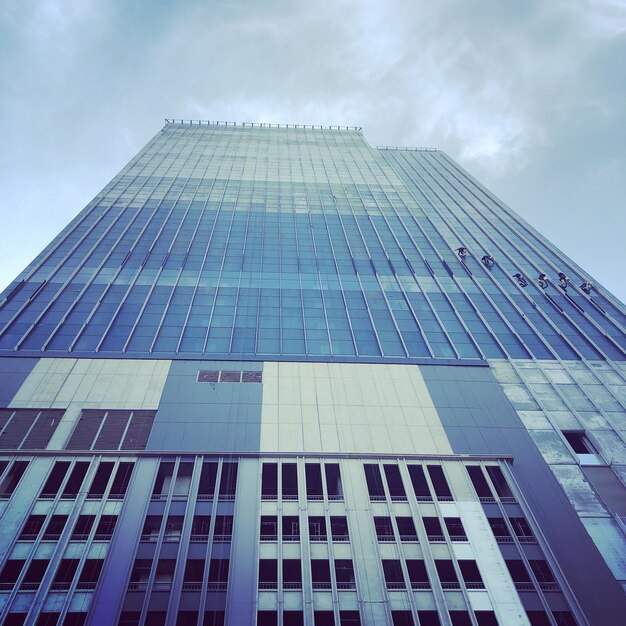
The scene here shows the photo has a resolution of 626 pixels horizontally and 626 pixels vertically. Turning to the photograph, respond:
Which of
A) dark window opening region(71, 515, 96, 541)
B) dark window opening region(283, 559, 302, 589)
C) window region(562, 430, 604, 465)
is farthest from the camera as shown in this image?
window region(562, 430, 604, 465)

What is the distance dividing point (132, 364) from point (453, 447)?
2842cm

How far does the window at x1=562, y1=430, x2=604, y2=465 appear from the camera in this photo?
92.4 ft

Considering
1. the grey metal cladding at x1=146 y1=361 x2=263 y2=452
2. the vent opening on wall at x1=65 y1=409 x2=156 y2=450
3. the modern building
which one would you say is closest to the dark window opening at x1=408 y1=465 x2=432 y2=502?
the modern building

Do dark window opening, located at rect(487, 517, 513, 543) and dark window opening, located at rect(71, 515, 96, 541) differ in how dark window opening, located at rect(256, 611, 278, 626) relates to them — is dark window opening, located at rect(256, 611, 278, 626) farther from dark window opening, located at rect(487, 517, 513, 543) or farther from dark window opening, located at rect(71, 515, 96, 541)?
dark window opening, located at rect(487, 517, 513, 543)

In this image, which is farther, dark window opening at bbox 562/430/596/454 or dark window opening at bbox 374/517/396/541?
dark window opening at bbox 562/430/596/454

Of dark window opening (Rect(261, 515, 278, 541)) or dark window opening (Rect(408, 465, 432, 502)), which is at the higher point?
dark window opening (Rect(408, 465, 432, 502))

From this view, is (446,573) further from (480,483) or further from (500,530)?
(480,483)

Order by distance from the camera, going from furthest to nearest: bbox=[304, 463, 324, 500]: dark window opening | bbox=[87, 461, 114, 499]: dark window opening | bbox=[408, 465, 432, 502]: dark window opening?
1. bbox=[408, 465, 432, 502]: dark window opening
2. bbox=[304, 463, 324, 500]: dark window opening
3. bbox=[87, 461, 114, 499]: dark window opening

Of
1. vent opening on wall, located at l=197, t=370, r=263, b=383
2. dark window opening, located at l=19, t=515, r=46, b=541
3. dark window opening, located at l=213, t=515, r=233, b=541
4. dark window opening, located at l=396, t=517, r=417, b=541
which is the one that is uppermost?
vent opening on wall, located at l=197, t=370, r=263, b=383

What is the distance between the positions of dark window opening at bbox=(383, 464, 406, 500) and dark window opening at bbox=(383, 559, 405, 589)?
4017 mm

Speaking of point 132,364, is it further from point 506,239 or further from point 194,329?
point 506,239

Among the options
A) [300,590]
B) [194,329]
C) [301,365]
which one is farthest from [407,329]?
[300,590]

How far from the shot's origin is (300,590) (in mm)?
21516

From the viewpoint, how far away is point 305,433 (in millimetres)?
28734
